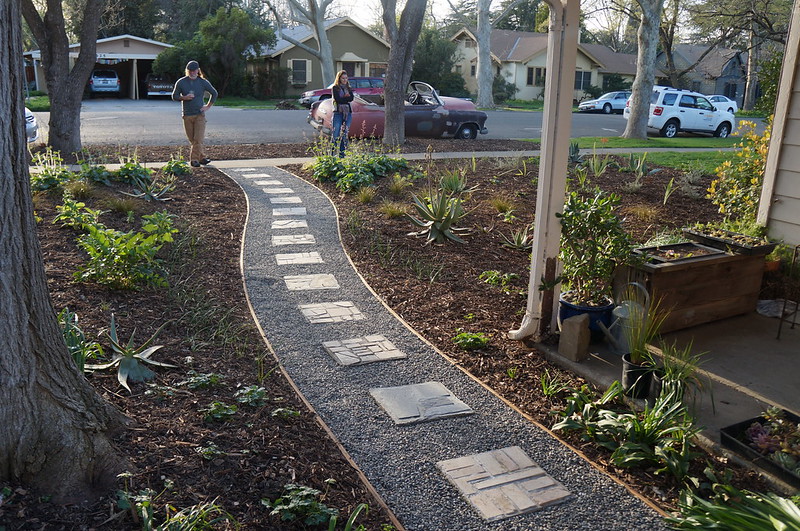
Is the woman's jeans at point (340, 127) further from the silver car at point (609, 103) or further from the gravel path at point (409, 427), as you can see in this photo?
the silver car at point (609, 103)

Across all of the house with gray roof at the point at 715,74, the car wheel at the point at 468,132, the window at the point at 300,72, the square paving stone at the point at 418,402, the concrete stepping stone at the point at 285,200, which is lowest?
the square paving stone at the point at 418,402

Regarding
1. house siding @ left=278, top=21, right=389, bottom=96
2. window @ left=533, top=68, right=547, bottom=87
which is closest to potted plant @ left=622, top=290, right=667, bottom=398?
house siding @ left=278, top=21, right=389, bottom=96

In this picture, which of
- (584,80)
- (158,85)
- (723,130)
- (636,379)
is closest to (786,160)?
(636,379)

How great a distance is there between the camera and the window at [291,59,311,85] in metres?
40.3

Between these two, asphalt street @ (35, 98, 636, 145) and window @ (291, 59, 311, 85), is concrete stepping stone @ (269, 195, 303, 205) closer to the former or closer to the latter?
asphalt street @ (35, 98, 636, 145)

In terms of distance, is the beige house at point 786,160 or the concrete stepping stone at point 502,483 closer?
the concrete stepping stone at point 502,483

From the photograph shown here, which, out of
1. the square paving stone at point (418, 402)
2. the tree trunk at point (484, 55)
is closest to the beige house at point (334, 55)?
the tree trunk at point (484, 55)

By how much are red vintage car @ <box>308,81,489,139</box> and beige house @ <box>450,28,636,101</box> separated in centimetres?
2762

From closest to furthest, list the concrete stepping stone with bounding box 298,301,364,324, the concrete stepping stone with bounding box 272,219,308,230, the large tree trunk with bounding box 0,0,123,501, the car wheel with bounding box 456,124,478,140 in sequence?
1. the large tree trunk with bounding box 0,0,123,501
2. the concrete stepping stone with bounding box 298,301,364,324
3. the concrete stepping stone with bounding box 272,219,308,230
4. the car wheel with bounding box 456,124,478,140

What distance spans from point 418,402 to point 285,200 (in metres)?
6.18

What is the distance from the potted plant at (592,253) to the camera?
4973mm

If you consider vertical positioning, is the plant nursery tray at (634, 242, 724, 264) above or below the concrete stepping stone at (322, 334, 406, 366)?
above

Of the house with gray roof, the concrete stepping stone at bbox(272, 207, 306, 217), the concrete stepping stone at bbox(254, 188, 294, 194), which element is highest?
the house with gray roof

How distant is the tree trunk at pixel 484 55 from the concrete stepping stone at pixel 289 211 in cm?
2653
